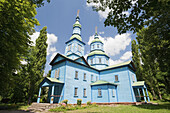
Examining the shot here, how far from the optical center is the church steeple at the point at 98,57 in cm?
2494

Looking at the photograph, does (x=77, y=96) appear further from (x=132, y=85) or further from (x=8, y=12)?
(x=8, y=12)

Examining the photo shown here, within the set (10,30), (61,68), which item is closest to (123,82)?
(61,68)

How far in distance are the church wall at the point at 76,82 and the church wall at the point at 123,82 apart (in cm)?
469

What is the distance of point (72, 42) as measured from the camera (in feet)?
78.0

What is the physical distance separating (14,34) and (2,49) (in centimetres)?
121

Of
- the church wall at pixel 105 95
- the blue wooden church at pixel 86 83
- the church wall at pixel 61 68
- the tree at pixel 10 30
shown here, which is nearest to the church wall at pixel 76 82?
the blue wooden church at pixel 86 83

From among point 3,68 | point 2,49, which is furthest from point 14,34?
point 3,68

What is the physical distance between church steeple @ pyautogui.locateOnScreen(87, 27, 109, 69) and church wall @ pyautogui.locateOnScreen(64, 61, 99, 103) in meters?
4.93

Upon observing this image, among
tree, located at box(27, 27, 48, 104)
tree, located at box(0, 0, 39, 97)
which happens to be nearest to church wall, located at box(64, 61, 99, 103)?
tree, located at box(27, 27, 48, 104)

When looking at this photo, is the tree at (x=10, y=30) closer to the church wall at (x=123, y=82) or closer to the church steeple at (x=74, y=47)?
the church steeple at (x=74, y=47)

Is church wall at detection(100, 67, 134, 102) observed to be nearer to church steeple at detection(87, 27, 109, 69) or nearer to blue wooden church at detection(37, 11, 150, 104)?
blue wooden church at detection(37, 11, 150, 104)

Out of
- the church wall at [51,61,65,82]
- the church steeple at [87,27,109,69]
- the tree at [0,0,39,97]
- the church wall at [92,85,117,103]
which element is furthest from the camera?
the church steeple at [87,27,109,69]

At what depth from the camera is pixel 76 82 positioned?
17.2 metres

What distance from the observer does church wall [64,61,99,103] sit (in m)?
15.5
